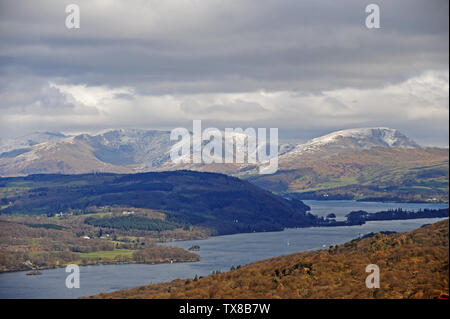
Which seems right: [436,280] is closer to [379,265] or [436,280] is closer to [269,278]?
[379,265]

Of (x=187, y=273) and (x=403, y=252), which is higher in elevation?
(x=403, y=252)

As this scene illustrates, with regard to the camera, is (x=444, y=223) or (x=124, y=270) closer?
(x=444, y=223)
